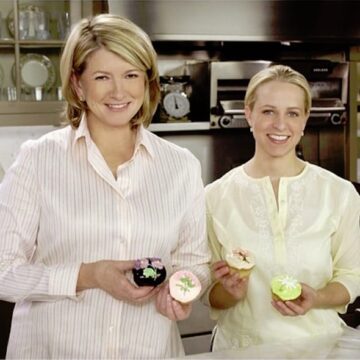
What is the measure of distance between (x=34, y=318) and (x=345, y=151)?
2821 millimetres

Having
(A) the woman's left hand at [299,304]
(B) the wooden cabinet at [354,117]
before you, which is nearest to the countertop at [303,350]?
(A) the woman's left hand at [299,304]

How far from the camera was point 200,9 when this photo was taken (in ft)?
11.2

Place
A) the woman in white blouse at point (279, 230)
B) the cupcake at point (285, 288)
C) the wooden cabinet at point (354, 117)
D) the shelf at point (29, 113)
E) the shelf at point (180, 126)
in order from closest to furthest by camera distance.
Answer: the cupcake at point (285, 288) < the woman in white blouse at point (279, 230) < the shelf at point (29, 113) < the shelf at point (180, 126) < the wooden cabinet at point (354, 117)

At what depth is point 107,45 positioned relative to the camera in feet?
4.34

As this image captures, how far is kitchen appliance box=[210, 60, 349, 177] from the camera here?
3.38 m

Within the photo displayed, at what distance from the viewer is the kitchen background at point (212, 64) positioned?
3201 millimetres

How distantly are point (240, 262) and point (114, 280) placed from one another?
30 cm

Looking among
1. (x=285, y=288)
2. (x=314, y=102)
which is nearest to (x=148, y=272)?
(x=285, y=288)

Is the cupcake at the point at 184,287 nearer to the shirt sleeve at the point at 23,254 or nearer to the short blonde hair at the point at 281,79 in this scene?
the shirt sleeve at the point at 23,254

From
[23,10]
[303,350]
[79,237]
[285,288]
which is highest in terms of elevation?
[23,10]

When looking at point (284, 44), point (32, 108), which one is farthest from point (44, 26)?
point (284, 44)

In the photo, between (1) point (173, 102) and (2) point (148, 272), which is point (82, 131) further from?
(1) point (173, 102)

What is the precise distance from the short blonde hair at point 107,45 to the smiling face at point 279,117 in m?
0.30

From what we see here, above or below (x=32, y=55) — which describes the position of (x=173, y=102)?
below
